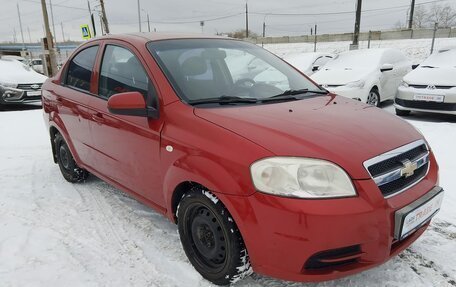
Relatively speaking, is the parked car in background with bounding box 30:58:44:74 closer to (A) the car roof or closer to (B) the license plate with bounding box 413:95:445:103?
(B) the license plate with bounding box 413:95:445:103

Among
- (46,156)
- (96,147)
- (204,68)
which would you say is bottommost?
(46,156)

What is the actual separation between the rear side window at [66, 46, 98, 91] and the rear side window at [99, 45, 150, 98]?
27 centimetres

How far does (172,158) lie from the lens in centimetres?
248

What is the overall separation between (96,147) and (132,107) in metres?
1.05

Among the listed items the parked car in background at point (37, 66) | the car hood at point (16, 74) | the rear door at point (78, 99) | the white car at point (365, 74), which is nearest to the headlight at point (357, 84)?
the white car at point (365, 74)

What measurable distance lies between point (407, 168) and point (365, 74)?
6.36 m

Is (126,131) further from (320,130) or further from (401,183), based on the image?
(401,183)

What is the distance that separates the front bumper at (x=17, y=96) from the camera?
10266 mm

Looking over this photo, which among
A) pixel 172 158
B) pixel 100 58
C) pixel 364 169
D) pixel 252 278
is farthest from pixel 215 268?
pixel 100 58

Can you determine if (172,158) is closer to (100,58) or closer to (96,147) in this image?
(96,147)

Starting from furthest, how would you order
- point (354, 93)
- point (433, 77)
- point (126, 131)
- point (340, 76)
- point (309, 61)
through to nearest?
point (309, 61), point (340, 76), point (354, 93), point (433, 77), point (126, 131)

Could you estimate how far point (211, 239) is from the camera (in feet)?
7.86

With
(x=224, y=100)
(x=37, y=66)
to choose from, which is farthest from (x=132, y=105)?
(x=37, y=66)

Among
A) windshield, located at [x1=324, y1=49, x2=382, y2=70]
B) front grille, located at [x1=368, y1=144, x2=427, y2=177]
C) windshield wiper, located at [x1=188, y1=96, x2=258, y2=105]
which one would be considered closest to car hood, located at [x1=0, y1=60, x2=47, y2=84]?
windshield, located at [x1=324, y1=49, x2=382, y2=70]
